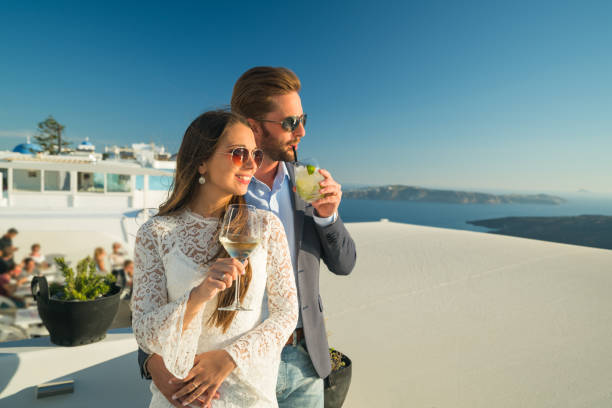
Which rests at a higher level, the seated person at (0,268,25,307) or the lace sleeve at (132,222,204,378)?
the lace sleeve at (132,222,204,378)

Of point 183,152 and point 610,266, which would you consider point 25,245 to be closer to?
point 183,152

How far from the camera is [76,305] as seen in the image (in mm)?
2426

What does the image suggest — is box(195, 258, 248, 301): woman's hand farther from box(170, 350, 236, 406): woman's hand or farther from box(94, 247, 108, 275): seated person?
box(94, 247, 108, 275): seated person

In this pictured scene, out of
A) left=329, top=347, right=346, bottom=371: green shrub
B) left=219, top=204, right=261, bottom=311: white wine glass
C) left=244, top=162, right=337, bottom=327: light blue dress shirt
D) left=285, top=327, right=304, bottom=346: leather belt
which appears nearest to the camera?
left=219, top=204, right=261, bottom=311: white wine glass

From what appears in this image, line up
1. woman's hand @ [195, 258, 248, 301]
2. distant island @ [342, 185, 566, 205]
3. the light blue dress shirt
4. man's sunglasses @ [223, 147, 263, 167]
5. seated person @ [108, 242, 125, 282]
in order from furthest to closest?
1. distant island @ [342, 185, 566, 205]
2. seated person @ [108, 242, 125, 282]
3. the light blue dress shirt
4. man's sunglasses @ [223, 147, 263, 167]
5. woman's hand @ [195, 258, 248, 301]

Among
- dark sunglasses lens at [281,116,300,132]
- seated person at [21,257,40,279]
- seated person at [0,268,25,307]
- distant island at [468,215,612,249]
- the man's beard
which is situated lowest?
distant island at [468,215,612,249]

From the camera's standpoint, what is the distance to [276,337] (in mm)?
1366

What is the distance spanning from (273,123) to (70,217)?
677cm

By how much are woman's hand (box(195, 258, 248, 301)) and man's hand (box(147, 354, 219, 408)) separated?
0.34 m

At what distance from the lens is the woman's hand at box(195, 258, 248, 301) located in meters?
1.12

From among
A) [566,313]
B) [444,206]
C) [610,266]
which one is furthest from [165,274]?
[444,206]

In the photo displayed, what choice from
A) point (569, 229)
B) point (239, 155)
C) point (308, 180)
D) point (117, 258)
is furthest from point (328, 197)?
point (569, 229)

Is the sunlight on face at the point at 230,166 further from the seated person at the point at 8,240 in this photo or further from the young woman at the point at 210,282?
the seated person at the point at 8,240

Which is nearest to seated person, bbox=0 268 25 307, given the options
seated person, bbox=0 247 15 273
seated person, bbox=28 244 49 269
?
seated person, bbox=0 247 15 273
